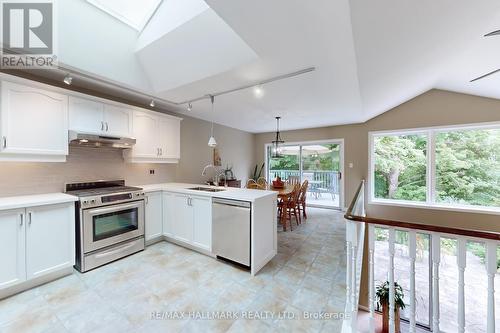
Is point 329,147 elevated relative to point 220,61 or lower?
lower

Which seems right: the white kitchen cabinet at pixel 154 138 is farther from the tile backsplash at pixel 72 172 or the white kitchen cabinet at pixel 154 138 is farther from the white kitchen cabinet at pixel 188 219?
the white kitchen cabinet at pixel 188 219

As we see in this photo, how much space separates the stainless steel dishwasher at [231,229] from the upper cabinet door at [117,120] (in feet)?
5.97

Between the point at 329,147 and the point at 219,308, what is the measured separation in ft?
17.2

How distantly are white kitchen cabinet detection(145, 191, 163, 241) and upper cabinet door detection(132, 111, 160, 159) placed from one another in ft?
2.38

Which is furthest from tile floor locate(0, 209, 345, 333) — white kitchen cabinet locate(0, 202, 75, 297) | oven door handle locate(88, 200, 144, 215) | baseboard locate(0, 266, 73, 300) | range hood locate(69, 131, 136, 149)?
range hood locate(69, 131, 136, 149)

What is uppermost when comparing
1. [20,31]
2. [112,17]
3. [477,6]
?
[112,17]

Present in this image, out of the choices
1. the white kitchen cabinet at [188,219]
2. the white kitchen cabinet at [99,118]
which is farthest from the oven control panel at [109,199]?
the white kitchen cabinet at [99,118]

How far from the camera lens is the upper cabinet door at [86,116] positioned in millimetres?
2543

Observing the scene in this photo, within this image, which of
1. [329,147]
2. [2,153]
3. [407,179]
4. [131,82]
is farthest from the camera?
[329,147]

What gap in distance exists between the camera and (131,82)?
2.73m

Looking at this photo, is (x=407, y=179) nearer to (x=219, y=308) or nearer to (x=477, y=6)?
(x=477, y=6)

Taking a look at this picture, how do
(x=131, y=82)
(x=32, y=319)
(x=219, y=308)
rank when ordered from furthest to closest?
(x=131, y=82)
(x=219, y=308)
(x=32, y=319)

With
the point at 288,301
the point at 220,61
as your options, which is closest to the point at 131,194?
the point at 220,61

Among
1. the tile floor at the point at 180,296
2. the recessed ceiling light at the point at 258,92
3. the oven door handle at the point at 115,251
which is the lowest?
the tile floor at the point at 180,296
